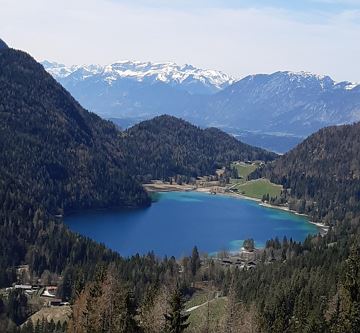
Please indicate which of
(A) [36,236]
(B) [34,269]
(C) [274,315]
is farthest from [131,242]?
(C) [274,315]

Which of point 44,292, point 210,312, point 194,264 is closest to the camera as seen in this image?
point 210,312

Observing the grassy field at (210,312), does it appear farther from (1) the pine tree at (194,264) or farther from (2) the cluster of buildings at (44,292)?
(2) the cluster of buildings at (44,292)

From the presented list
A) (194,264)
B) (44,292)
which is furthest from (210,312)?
(44,292)

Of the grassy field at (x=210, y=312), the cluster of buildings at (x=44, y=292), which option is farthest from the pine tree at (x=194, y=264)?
the cluster of buildings at (x=44, y=292)

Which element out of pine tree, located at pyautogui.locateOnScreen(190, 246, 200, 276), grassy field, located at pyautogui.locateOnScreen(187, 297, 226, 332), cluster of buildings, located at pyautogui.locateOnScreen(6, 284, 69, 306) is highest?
pine tree, located at pyautogui.locateOnScreen(190, 246, 200, 276)

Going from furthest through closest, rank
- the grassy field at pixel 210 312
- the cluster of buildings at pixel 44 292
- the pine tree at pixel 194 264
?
1. the pine tree at pixel 194 264
2. the cluster of buildings at pixel 44 292
3. the grassy field at pixel 210 312

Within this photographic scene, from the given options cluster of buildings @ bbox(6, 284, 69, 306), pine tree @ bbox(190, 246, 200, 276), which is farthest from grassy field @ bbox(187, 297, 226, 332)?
cluster of buildings @ bbox(6, 284, 69, 306)

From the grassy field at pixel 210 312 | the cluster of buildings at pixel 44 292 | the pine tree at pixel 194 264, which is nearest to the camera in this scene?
the grassy field at pixel 210 312

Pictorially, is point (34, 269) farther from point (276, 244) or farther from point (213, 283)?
point (276, 244)

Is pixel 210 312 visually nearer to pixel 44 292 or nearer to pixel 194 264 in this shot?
pixel 194 264

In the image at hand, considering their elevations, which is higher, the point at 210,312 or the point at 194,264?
the point at 194,264

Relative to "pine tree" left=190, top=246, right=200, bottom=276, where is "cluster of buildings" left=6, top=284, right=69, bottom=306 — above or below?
below

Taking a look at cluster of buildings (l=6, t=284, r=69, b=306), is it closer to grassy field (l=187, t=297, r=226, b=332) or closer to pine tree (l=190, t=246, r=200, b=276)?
pine tree (l=190, t=246, r=200, b=276)
